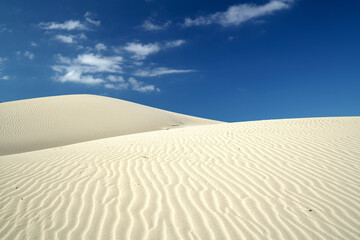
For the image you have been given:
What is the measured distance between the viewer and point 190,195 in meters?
4.28

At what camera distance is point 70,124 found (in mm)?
22656

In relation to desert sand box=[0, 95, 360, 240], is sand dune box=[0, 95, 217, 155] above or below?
above

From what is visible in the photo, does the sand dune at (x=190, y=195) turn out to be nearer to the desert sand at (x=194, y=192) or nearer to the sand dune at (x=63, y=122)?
the desert sand at (x=194, y=192)

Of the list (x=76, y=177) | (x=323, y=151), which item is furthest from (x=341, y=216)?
(x=76, y=177)

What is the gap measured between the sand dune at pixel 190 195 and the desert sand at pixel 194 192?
0.06 feet

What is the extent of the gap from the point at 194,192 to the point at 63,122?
2238cm

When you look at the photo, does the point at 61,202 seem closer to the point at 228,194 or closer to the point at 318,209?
the point at 228,194

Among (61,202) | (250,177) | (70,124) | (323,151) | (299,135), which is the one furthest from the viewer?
(70,124)

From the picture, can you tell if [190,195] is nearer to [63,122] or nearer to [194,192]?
[194,192]

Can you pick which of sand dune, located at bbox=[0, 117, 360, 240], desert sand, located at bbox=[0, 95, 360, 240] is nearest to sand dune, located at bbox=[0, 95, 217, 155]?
desert sand, located at bbox=[0, 95, 360, 240]

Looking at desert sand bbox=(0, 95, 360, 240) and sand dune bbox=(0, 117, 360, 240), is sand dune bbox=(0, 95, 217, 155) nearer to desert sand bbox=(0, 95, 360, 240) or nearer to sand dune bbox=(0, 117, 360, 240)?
desert sand bbox=(0, 95, 360, 240)

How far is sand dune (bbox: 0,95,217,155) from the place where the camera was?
18.8m

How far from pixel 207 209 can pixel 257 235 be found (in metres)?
0.90

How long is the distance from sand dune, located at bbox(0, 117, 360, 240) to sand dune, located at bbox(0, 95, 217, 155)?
45.9 feet
